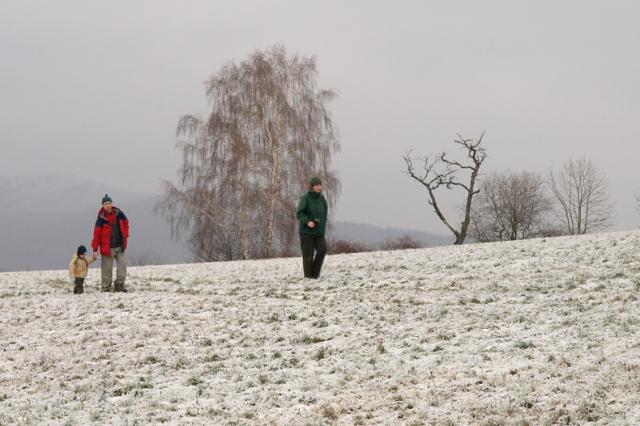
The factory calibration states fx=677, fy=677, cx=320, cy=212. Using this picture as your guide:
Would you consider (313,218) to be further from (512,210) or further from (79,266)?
(512,210)

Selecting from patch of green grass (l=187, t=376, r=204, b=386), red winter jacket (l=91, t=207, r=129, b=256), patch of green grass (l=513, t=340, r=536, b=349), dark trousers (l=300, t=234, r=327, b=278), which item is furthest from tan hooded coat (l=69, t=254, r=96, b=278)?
patch of green grass (l=513, t=340, r=536, b=349)

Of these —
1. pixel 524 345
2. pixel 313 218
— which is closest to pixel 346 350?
pixel 524 345

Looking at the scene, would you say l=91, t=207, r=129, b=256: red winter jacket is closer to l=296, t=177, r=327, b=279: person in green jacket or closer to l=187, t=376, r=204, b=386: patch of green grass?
l=296, t=177, r=327, b=279: person in green jacket

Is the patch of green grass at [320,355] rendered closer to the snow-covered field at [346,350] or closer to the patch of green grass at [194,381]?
the snow-covered field at [346,350]

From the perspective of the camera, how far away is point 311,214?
1566cm

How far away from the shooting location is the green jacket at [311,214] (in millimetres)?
15641

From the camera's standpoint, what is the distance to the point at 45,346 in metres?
11.1

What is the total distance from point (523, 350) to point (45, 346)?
7.50 meters

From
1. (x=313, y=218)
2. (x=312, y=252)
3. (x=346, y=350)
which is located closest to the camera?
(x=346, y=350)

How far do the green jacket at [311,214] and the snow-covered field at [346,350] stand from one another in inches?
48.3

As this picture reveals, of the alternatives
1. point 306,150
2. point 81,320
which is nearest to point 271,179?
point 306,150

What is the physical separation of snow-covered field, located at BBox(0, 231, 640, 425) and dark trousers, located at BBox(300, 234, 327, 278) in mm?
407

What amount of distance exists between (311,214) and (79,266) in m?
5.44

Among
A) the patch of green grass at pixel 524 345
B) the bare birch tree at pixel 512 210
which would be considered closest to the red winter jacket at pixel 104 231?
the patch of green grass at pixel 524 345
